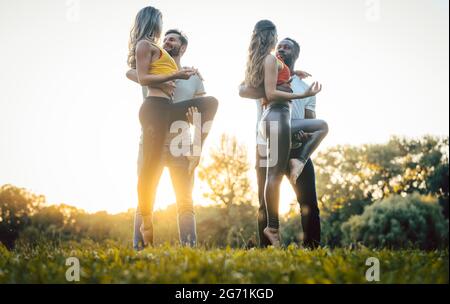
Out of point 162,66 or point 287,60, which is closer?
point 162,66

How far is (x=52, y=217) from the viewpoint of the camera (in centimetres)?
3966

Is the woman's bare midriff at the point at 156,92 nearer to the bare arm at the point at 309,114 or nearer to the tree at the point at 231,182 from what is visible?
the bare arm at the point at 309,114

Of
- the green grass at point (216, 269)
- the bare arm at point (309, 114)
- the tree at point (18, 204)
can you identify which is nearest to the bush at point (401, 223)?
the tree at point (18, 204)

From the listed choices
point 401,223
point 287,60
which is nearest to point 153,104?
point 287,60

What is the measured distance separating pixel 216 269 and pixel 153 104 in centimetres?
246

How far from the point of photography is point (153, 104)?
5031 millimetres

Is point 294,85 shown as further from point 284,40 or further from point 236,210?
point 236,210

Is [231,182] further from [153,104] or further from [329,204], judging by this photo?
[153,104]

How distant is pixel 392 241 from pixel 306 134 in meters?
36.5

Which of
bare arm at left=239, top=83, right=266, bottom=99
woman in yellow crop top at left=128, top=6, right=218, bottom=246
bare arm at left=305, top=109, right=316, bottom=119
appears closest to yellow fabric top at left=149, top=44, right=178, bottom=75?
woman in yellow crop top at left=128, top=6, right=218, bottom=246

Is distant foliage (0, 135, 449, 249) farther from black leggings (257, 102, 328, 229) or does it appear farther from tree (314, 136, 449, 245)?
black leggings (257, 102, 328, 229)

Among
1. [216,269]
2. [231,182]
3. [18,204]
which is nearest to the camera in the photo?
[216,269]

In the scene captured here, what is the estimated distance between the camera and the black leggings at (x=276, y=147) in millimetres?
5156
